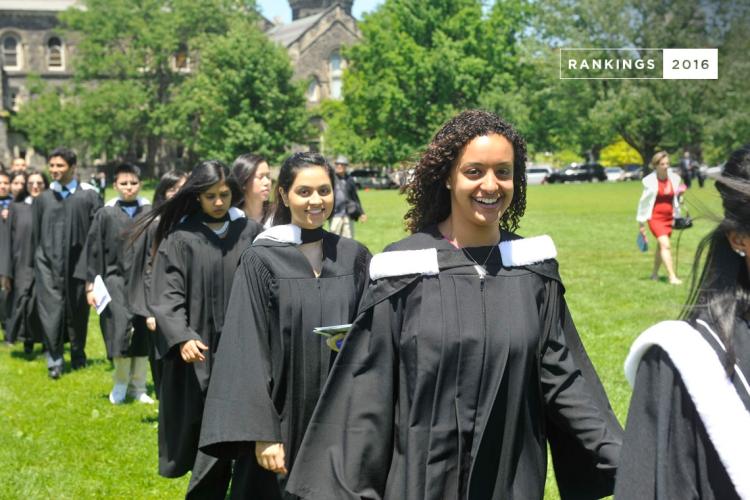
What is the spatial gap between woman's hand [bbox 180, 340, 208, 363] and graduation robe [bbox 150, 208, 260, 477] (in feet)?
0.24

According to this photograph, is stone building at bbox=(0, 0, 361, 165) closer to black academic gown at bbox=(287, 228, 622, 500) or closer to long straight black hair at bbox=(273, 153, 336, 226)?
long straight black hair at bbox=(273, 153, 336, 226)

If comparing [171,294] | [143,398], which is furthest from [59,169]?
[171,294]

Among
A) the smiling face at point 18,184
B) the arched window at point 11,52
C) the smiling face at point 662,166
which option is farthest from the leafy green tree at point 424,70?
the smiling face at point 18,184

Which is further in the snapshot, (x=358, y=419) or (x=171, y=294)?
(x=171, y=294)

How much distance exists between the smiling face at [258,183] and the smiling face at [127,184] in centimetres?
232

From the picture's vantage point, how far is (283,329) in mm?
4906

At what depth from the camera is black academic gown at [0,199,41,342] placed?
11594 mm

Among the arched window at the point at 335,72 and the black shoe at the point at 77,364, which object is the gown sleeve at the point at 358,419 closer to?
the black shoe at the point at 77,364

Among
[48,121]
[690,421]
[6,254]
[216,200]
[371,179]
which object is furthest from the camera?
[48,121]

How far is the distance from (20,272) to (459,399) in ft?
30.5

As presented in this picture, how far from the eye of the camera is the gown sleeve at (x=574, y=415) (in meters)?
3.50

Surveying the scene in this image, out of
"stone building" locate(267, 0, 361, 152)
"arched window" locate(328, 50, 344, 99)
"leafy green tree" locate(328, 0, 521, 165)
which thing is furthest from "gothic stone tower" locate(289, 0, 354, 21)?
"leafy green tree" locate(328, 0, 521, 165)

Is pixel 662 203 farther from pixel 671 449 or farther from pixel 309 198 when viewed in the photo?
pixel 671 449

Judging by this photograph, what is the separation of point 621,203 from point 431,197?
3427 cm
